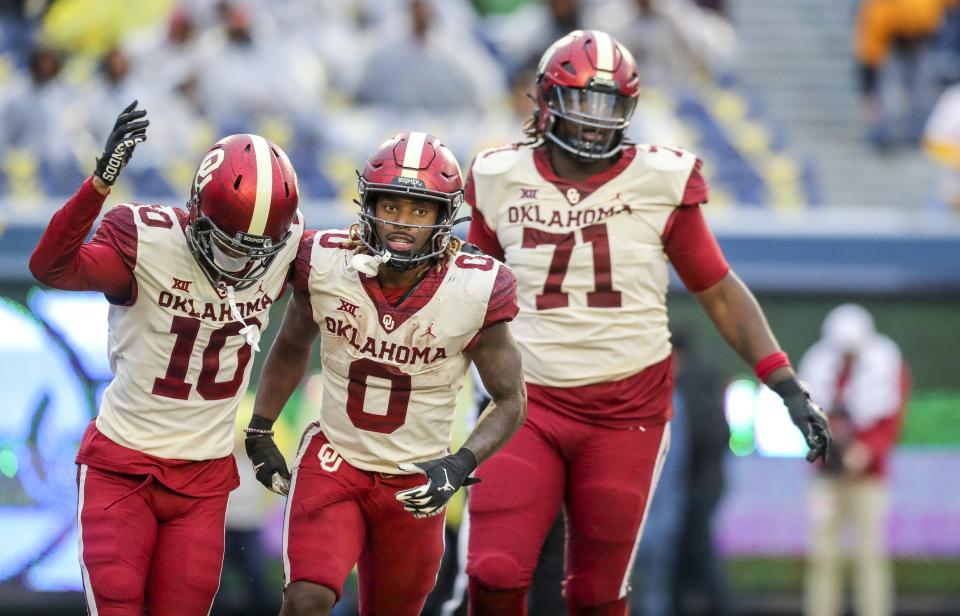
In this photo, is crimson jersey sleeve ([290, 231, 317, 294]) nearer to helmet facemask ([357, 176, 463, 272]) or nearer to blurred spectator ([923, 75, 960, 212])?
helmet facemask ([357, 176, 463, 272])

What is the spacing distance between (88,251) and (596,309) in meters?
1.72

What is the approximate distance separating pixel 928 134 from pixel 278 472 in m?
7.34

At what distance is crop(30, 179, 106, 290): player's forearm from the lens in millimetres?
4512

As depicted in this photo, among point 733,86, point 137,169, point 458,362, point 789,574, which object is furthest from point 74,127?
point 458,362

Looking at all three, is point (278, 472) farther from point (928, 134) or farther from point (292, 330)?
point (928, 134)

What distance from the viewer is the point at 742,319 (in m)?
5.47

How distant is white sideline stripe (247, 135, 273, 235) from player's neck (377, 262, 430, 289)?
41 centimetres

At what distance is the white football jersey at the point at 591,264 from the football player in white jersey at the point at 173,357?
91cm

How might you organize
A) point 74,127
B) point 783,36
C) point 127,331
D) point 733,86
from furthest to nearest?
point 783,36
point 733,86
point 74,127
point 127,331

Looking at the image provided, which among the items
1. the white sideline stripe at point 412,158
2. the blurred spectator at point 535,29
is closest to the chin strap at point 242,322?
the white sideline stripe at point 412,158

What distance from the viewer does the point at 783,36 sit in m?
13.3

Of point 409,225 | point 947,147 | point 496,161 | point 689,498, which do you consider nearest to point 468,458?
point 409,225

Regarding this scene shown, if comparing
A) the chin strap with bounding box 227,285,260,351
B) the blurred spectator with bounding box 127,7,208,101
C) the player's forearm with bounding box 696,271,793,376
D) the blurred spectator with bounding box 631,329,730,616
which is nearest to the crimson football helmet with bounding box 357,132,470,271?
the chin strap with bounding box 227,285,260,351

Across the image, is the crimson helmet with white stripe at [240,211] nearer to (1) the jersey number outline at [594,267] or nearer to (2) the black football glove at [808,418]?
(1) the jersey number outline at [594,267]
